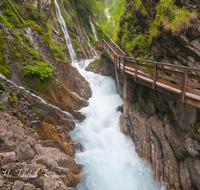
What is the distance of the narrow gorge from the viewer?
3.95 m

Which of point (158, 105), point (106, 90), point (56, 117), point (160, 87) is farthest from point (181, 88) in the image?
point (106, 90)

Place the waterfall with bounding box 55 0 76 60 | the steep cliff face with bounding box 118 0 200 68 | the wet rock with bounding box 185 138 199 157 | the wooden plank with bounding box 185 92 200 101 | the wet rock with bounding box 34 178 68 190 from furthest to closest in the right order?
1. the waterfall with bounding box 55 0 76 60
2. the steep cliff face with bounding box 118 0 200 68
3. the wet rock with bounding box 185 138 199 157
4. the wooden plank with bounding box 185 92 200 101
5. the wet rock with bounding box 34 178 68 190

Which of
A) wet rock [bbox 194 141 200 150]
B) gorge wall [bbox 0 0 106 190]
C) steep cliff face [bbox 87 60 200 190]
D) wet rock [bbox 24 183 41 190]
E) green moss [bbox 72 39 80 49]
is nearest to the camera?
wet rock [bbox 24 183 41 190]

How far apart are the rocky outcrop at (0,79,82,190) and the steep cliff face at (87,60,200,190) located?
3.76 metres

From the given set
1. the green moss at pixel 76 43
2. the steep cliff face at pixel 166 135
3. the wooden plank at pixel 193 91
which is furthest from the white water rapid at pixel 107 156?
the green moss at pixel 76 43

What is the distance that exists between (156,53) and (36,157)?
24.0 ft

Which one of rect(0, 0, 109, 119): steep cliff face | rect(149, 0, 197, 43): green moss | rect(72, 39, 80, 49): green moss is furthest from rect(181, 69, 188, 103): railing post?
rect(72, 39, 80, 49): green moss

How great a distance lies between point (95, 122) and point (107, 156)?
2.70 metres

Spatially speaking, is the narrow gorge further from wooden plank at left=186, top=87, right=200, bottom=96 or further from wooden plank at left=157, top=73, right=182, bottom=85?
wooden plank at left=157, top=73, right=182, bottom=85

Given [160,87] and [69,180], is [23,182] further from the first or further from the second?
[160,87]

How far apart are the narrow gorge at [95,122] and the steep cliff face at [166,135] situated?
4 centimetres

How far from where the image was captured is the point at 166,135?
5.65 meters

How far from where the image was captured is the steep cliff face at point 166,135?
4.43 metres

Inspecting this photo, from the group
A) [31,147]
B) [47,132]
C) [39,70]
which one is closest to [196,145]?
[31,147]
